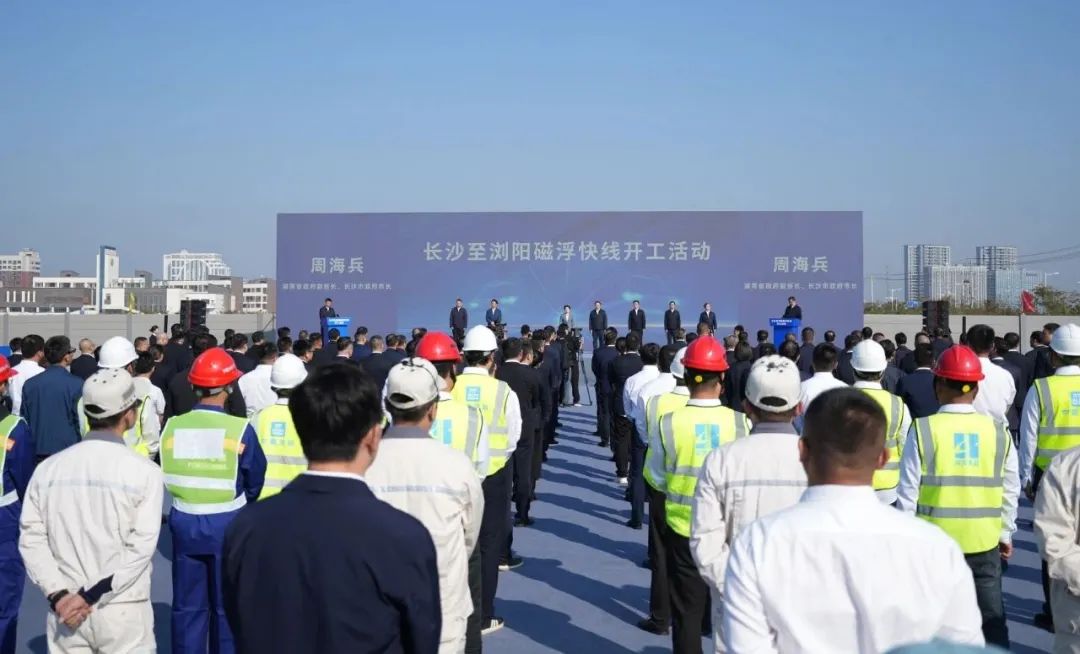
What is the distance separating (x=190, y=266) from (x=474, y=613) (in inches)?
7613

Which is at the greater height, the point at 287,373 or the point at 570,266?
the point at 570,266

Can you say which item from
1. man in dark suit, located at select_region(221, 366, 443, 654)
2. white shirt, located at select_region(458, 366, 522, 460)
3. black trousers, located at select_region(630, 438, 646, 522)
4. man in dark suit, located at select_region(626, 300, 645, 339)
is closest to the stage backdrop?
man in dark suit, located at select_region(626, 300, 645, 339)

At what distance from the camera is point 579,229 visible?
23.1 m

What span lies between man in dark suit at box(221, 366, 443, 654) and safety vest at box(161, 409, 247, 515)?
2051 millimetres

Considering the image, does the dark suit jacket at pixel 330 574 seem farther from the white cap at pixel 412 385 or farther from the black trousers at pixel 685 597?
the black trousers at pixel 685 597

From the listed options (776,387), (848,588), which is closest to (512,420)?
(776,387)

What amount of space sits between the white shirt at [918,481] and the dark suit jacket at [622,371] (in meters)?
5.34

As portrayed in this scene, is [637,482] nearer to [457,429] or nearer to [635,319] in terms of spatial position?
[457,429]

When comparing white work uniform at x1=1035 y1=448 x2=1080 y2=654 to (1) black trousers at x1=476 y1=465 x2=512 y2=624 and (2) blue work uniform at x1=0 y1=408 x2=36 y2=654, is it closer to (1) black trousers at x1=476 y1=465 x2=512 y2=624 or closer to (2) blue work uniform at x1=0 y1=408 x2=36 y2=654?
(1) black trousers at x1=476 y1=465 x2=512 y2=624

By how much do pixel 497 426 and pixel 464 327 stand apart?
14387 millimetres

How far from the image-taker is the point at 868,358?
507 cm

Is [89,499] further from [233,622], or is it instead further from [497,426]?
[497,426]

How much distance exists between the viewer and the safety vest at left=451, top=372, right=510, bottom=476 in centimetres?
553

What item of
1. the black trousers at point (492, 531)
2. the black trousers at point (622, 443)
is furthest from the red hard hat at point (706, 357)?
the black trousers at point (622, 443)
